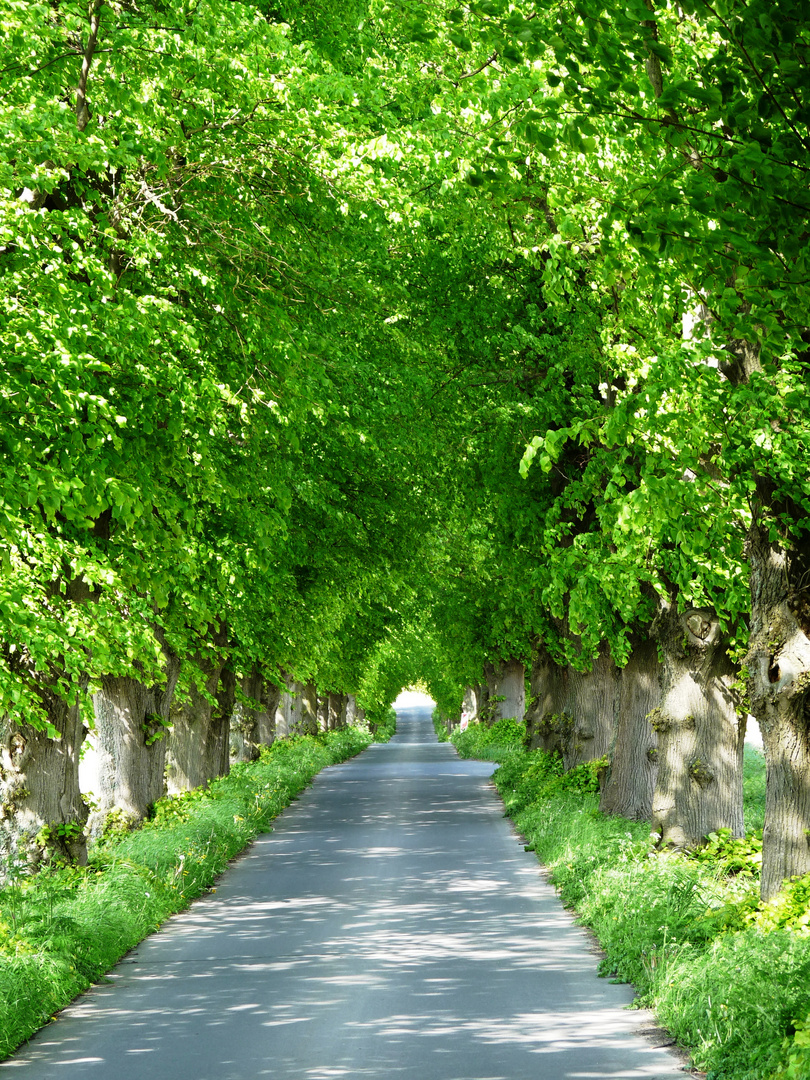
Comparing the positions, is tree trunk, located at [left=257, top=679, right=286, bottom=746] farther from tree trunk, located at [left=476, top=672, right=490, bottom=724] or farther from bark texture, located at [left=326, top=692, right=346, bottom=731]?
bark texture, located at [left=326, top=692, right=346, bottom=731]

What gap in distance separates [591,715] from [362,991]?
42.7 ft

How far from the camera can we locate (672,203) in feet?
19.3

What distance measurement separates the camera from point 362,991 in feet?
33.2

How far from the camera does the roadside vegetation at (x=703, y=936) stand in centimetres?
716

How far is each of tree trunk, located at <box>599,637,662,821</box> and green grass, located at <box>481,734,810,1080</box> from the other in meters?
0.48

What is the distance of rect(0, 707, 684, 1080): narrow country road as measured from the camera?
806cm

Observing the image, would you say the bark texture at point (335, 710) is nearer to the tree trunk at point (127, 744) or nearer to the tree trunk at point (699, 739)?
the tree trunk at point (127, 744)

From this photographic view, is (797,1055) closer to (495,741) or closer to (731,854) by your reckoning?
(731,854)

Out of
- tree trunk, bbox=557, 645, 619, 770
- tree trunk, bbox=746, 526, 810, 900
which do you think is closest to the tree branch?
tree trunk, bbox=746, 526, 810, 900

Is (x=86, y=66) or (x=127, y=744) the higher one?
(x=86, y=66)

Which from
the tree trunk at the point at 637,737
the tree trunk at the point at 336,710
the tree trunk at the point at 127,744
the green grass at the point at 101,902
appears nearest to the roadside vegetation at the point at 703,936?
the tree trunk at the point at 637,737

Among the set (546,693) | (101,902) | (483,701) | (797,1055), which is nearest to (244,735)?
(546,693)

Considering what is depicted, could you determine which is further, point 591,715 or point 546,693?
point 546,693

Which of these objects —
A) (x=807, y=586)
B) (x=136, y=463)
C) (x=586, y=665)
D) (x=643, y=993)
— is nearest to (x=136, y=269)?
(x=136, y=463)
